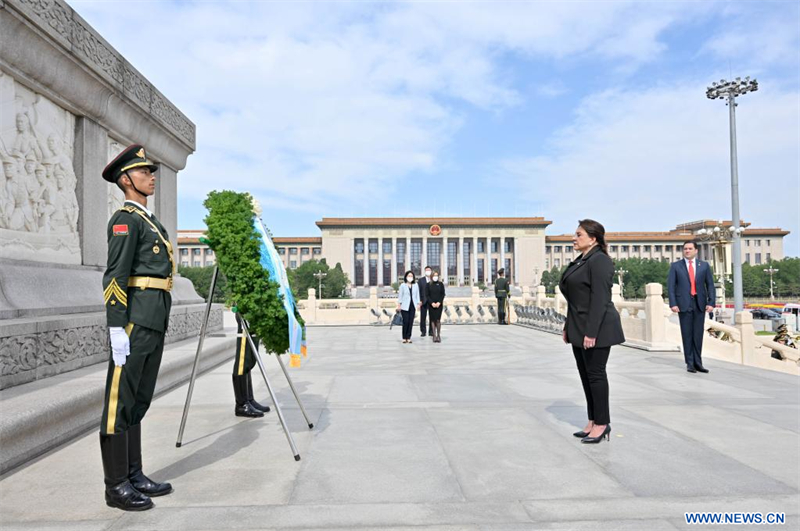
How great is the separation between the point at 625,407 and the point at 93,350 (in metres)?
5.20

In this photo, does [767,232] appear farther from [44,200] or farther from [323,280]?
[44,200]

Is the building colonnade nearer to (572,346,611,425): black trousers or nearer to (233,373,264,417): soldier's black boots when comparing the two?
(233,373,264,417): soldier's black boots

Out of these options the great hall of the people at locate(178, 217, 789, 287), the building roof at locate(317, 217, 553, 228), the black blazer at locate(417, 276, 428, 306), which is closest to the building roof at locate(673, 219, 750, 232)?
the great hall of the people at locate(178, 217, 789, 287)

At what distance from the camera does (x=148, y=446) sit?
395 cm

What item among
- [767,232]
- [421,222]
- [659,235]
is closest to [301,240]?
[421,222]

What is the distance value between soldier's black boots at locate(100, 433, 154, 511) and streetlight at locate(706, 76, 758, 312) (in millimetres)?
24988

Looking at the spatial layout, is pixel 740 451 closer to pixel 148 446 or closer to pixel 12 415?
pixel 148 446

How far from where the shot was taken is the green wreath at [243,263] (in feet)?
12.3

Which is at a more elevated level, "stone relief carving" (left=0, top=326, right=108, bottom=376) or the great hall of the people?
the great hall of the people

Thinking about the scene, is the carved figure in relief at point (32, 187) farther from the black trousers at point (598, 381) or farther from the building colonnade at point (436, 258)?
the building colonnade at point (436, 258)

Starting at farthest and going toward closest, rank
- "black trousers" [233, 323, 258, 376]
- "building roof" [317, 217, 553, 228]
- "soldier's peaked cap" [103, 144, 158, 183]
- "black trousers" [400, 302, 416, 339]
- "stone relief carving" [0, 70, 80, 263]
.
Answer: "building roof" [317, 217, 553, 228] → "black trousers" [400, 302, 416, 339] → "stone relief carving" [0, 70, 80, 263] → "black trousers" [233, 323, 258, 376] → "soldier's peaked cap" [103, 144, 158, 183]

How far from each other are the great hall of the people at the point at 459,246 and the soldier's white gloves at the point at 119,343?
95.9m

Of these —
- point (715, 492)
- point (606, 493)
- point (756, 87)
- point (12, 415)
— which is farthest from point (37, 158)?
point (756, 87)

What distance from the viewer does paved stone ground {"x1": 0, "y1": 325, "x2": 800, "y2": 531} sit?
2.73 metres
